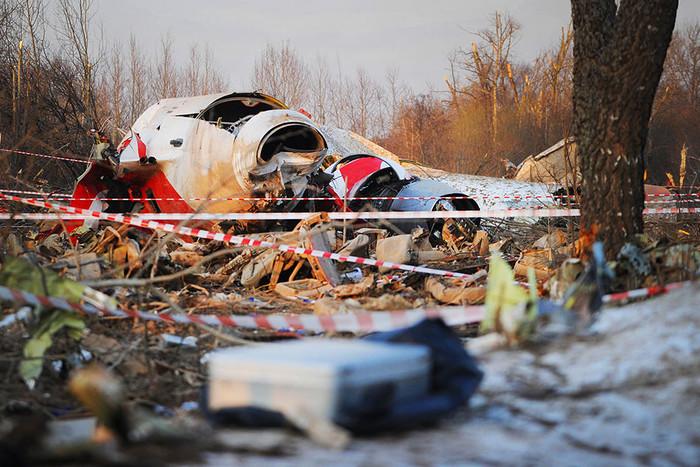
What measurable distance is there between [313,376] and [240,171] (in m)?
7.74

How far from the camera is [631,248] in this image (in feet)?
15.7

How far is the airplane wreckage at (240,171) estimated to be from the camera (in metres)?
9.65

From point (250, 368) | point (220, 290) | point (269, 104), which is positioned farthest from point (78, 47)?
point (250, 368)

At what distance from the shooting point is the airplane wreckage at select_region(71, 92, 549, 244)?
965 cm

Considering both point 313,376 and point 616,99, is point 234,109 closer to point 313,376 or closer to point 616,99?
point 616,99

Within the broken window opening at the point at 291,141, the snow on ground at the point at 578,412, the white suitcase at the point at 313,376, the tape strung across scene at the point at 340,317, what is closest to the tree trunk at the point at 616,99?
the tape strung across scene at the point at 340,317

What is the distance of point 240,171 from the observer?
9445 millimetres

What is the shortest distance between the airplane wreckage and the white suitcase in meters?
7.29

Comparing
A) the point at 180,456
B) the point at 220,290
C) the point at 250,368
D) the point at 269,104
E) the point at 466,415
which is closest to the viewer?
the point at 180,456

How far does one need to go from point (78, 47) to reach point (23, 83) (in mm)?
4222

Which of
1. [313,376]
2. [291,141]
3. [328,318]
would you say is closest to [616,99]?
[328,318]

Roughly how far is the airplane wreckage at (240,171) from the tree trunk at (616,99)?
4.76 metres

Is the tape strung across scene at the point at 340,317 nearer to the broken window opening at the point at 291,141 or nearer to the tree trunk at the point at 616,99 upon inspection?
the tree trunk at the point at 616,99

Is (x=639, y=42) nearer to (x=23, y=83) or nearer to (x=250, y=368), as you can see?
(x=250, y=368)
